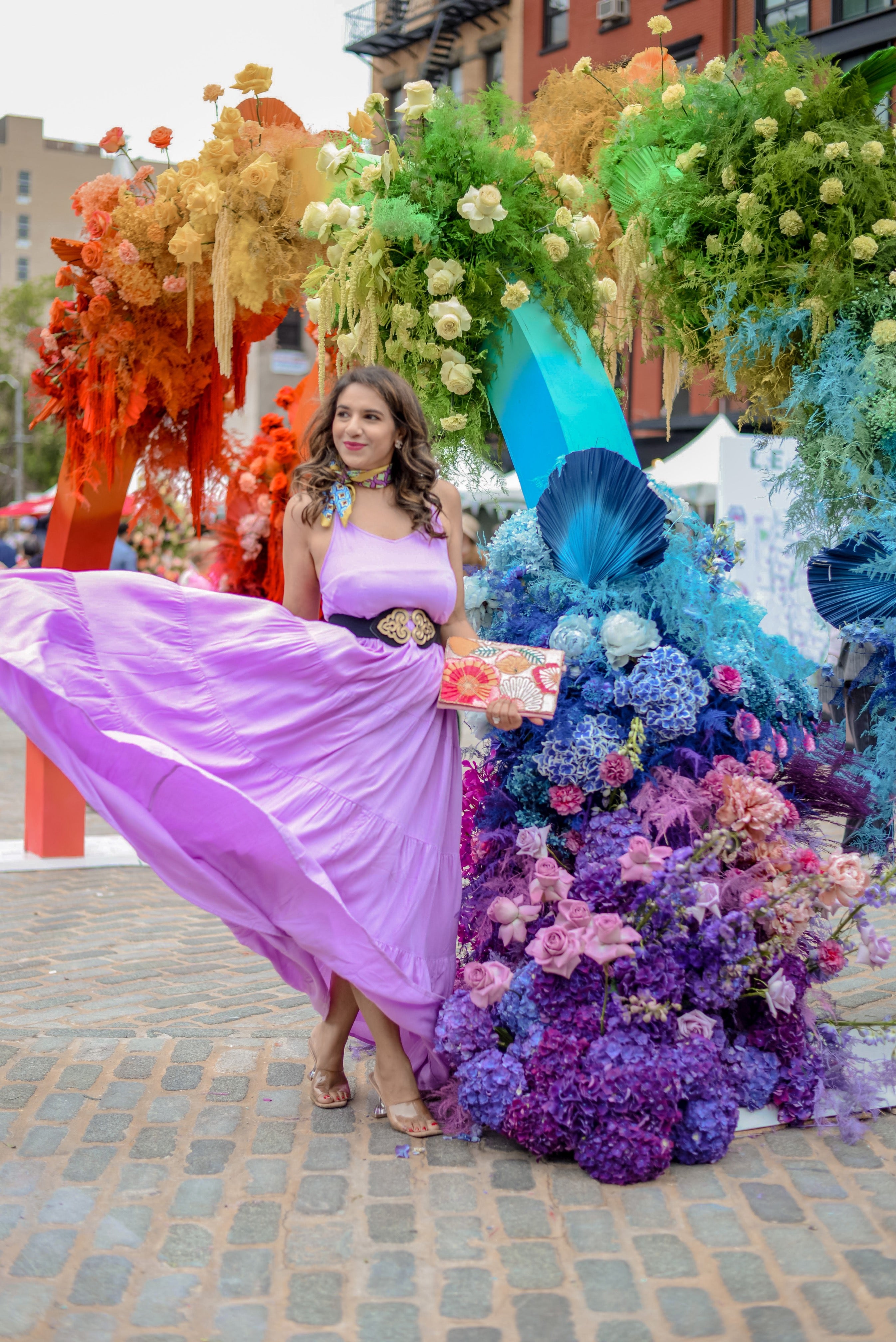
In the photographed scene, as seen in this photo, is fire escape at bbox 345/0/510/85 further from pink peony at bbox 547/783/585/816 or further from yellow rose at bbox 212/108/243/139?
pink peony at bbox 547/783/585/816

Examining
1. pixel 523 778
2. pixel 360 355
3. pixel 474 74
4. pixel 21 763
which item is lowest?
pixel 21 763

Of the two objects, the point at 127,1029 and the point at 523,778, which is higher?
the point at 523,778

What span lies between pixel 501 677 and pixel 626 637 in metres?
0.38

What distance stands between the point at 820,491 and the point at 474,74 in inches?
946

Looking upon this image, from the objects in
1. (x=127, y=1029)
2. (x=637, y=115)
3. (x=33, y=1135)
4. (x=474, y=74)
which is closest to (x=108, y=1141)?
(x=33, y=1135)

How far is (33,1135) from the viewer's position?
3.37m

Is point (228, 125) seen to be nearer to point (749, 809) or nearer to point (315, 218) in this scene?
point (315, 218)

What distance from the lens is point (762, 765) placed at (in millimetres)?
3564

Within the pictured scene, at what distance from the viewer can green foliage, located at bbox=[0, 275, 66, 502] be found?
46031 mm

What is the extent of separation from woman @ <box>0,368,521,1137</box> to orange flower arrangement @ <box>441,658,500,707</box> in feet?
0.22

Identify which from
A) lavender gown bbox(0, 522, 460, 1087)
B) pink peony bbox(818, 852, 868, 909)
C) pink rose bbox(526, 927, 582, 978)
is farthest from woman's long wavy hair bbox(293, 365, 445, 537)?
pink peony bbox(818, 852, 868, 909)

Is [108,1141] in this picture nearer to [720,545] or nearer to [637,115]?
[720,545]

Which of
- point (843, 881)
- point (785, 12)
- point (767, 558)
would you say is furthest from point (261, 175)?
point (785, 12)

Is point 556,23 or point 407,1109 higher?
point 556,23
